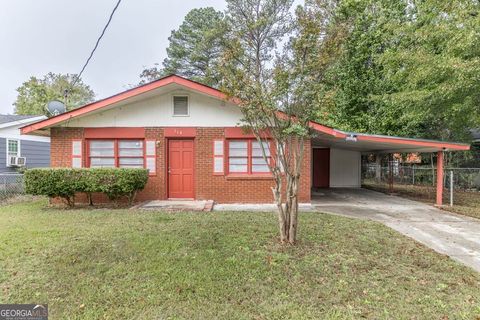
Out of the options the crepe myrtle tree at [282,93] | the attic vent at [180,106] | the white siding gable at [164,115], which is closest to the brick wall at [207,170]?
the white siding gable at [164,115]

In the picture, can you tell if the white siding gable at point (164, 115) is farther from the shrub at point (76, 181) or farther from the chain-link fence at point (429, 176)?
the chain-link fence at point (429, 176)

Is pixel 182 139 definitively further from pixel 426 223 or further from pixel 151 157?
pixel 426 223

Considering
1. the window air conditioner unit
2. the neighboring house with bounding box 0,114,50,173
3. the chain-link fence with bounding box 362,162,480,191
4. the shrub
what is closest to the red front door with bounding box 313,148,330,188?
the chain-link fence with bounding box 362,162,480,191

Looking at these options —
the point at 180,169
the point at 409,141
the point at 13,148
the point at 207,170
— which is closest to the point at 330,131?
the point at 409,141

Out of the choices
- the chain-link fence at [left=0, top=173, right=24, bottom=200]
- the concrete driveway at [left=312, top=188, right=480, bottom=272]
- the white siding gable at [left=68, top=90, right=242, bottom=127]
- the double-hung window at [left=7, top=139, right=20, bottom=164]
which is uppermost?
the white siding gable at [left=68, top=90, right=242, bottom=127]

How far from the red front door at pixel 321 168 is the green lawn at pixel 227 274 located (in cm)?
1040

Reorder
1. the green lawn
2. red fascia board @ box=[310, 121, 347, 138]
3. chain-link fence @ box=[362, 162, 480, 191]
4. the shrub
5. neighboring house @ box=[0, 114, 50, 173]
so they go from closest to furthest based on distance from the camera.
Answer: the green lawn, the shrub, red fascia board @ box=[310, 121, 347, 138], neighboring house @ box=[0, 114, 50, 173], chain-link fence @ box=[362, 162, 480, 191]

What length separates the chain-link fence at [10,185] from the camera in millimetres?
10938

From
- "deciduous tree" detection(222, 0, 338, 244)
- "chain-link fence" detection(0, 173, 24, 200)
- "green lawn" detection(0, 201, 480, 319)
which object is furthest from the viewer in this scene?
"chain-link fence" detection(0, 173, 24, 200)

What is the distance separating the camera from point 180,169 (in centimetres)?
1008

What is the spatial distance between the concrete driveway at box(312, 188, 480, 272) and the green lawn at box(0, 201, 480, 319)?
523 mm

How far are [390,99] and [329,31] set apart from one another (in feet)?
32.0

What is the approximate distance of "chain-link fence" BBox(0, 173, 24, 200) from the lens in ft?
35.9

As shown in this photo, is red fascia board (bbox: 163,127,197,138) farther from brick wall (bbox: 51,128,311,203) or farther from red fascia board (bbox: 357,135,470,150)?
red fascia board (bbox: 357,135,470,150)
